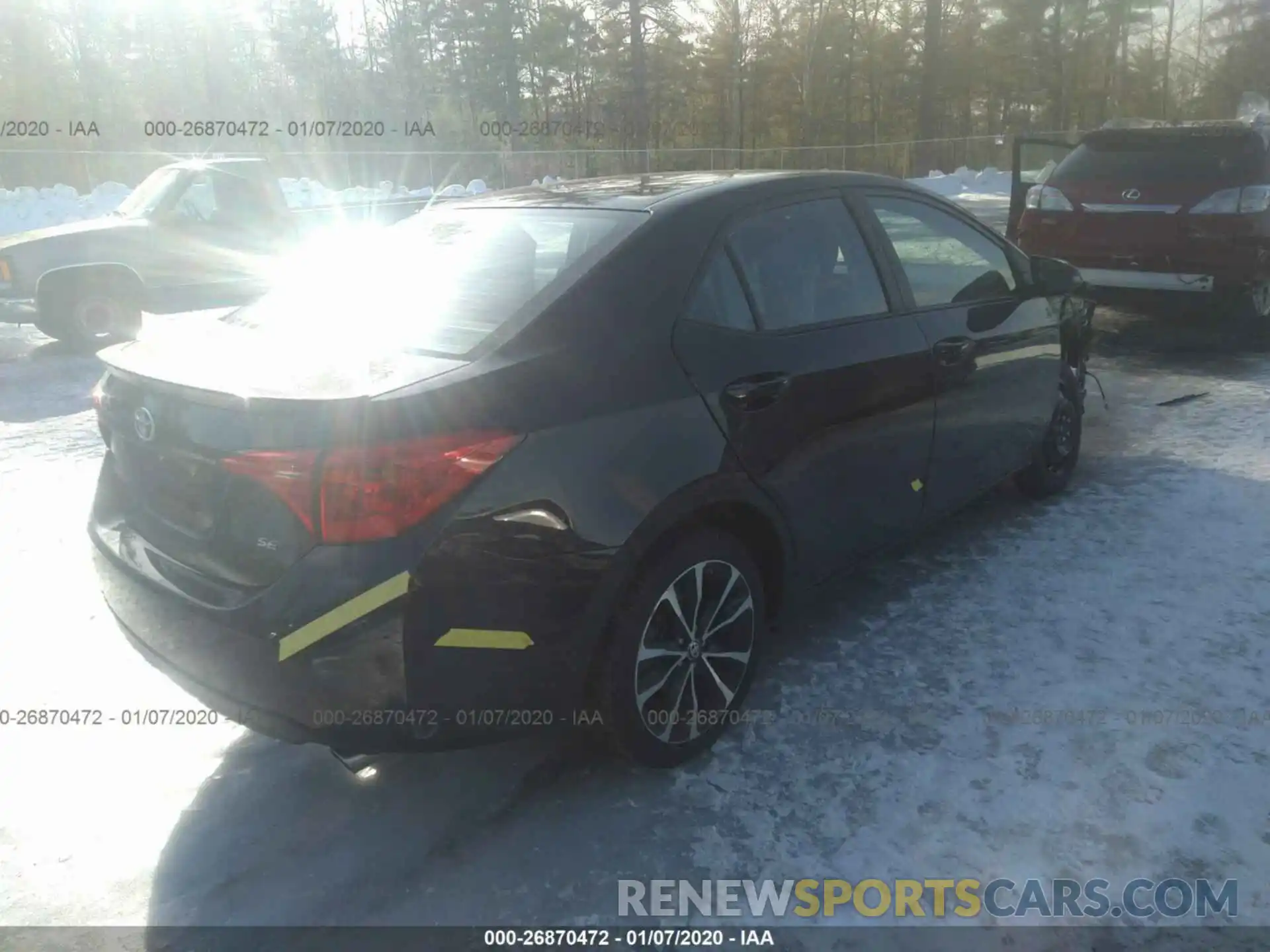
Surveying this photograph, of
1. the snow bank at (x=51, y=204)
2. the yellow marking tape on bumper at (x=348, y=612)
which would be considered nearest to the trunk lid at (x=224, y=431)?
the yellow marking tape on bumper at (x=348, y=612)

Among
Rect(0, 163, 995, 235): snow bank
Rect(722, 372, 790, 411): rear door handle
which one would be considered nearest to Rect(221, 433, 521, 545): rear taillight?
Rect(722, 372, 790, 411): rear door handle

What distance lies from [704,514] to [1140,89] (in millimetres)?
61326

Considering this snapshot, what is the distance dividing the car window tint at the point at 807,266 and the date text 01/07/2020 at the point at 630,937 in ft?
5.98

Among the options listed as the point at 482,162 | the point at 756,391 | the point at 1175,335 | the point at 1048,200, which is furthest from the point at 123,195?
the point at 756,391

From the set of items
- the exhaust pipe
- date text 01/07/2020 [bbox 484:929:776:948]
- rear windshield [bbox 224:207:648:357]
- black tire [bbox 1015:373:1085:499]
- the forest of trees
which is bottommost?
date text 01/07/2020 [bbox 484:929:776:948]

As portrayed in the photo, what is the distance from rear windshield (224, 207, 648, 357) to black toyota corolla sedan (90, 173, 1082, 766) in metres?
0.01

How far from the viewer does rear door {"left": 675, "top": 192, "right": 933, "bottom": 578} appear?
10.2ft

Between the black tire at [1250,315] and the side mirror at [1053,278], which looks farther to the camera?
the black tire at [1250,315]

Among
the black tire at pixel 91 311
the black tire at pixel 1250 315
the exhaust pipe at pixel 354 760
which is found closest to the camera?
the exhaust pipe at pixel 354 760

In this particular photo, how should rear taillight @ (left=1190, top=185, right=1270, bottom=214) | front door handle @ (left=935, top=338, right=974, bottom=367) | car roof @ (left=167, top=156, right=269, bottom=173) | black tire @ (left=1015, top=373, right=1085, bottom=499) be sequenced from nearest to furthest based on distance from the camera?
front door handle @ (left=935, top=338, right=974, bottom=367) → black tire @ (left=1015, top=373, right=1085, bottom=499) → rear taillight @ (left=1190, top=185, right=1270, bottom=214) → car roof @ (left=167, top=156, right=269, bottom=173)

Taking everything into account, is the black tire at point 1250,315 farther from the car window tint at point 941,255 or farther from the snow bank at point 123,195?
the snow bank at point 123,195

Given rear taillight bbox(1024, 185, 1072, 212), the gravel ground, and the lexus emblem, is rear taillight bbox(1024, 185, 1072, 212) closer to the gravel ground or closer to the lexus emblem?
the gravel ground

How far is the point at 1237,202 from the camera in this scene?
8.05 m

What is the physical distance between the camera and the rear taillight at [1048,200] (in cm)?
877
